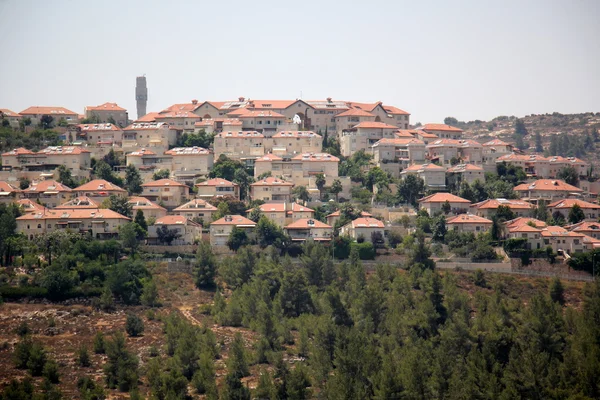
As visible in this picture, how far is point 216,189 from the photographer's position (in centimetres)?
10119

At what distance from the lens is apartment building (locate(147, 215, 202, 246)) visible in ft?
299

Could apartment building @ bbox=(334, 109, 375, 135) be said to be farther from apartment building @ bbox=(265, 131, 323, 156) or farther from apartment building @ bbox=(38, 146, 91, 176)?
apartment building @ bbox=(38, 146, 91, 176)

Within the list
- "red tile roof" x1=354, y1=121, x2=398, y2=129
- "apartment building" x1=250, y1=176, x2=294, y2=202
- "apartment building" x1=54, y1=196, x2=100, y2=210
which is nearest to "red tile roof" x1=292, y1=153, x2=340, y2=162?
"apartment building" x1=250, y1=176, x2=294, y2=202

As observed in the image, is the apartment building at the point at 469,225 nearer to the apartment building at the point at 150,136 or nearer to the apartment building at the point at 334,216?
the apartment building at the point at 334,216

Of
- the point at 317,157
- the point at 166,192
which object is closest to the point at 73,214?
the point at 166,192

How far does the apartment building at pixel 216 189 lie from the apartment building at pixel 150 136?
9.86m

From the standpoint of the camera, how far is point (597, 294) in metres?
80.7

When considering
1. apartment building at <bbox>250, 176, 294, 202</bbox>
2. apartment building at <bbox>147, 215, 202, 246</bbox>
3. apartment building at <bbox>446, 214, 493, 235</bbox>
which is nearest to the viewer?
apartment building at <bbox>147, 215, 202, 246</bbox>

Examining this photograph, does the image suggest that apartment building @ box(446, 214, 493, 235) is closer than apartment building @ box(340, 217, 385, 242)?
No

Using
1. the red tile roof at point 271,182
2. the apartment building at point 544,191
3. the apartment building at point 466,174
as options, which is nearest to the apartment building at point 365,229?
the red tile roof at point 271,182

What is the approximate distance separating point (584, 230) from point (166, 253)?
102 ft

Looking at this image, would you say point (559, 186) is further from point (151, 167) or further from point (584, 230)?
point (151, 167)

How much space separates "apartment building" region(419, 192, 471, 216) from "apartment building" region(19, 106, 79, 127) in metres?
38.6

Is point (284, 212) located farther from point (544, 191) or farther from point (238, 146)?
point (544, 191)
